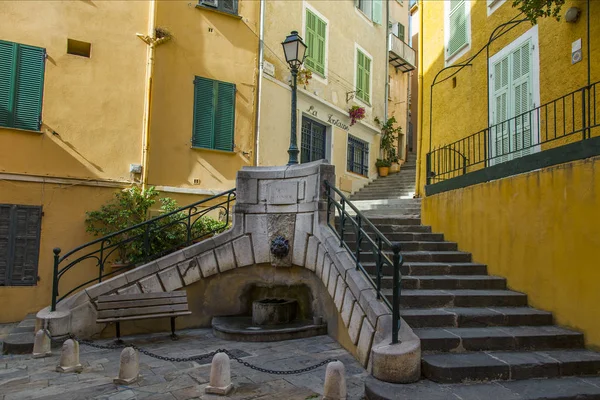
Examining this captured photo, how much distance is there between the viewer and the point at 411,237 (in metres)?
7.39

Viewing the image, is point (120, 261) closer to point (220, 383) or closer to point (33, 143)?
point (33, 143)

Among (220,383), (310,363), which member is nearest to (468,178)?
(310,363)

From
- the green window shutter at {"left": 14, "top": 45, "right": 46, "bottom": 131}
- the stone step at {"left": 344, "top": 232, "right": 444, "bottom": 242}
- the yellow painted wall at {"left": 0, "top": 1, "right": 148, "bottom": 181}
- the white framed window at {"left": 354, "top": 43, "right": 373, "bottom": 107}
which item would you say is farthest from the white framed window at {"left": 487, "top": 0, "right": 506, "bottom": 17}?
the green window shutter at {"left": 14, "top": 45, "right": 46, "bottom": 131}

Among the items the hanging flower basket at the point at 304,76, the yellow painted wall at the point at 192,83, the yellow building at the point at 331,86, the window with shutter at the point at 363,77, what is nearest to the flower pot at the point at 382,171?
the yellow building at the point at 331,86

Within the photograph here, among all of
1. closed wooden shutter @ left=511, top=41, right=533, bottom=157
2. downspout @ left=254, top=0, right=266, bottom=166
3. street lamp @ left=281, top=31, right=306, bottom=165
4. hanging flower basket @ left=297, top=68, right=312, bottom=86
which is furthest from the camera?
hanging flower basket @ left=297, top=68, right=312, bottom=86

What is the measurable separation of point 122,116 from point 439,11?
7611mm

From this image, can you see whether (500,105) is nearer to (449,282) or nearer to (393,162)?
(449,282)

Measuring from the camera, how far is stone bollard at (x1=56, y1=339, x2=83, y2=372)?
5.19m

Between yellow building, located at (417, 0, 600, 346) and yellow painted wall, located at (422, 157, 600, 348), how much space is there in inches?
0.5

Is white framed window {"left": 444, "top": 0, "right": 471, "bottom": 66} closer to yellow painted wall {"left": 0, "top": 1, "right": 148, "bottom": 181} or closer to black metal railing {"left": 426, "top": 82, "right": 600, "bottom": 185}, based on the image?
black metal railing {"left": 426, "top": 82, "right": 600, "bottom": 185}

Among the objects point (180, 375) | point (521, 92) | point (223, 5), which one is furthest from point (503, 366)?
point (223, 5)

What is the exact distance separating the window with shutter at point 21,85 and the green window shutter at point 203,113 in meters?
3.05

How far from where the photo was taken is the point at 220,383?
14.1 ft

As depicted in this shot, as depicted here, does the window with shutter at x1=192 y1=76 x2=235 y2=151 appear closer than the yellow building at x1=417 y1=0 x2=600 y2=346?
No
